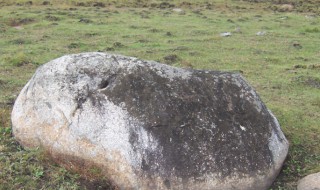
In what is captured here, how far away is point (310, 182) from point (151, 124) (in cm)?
301

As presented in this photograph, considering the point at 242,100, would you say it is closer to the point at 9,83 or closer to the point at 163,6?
the point at 9,83

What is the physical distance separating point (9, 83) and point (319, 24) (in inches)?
883

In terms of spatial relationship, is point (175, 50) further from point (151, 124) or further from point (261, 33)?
point (151, 124)

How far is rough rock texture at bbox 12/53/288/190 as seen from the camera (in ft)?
24.0

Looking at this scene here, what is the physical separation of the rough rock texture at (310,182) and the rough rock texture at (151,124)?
0.53 meters

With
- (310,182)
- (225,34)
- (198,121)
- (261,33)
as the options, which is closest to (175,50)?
(225,34)

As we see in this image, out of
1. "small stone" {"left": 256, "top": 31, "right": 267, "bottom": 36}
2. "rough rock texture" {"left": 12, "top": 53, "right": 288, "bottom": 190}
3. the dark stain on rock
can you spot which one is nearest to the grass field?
"small stone" {"left": 256, "top": 31, "right": 267, "bottom": 36}

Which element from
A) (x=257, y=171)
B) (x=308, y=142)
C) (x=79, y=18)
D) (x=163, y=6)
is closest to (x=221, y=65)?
(x=308, y=142)

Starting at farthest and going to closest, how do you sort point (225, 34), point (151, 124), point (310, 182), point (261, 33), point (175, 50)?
1. point (261, 33)
2. point (225, 34)
3. point (175, 50)
4. point (310, 182)
5. point (151, 124)

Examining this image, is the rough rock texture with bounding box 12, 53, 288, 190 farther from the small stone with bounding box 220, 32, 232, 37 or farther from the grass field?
the small stone with bounding box 220, 32, 232, 37

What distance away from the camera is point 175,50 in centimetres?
1950

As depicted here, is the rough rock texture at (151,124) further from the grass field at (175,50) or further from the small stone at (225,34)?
the small stone at (225,34)

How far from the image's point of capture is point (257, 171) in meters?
7.73

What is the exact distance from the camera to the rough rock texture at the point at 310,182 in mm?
7586
